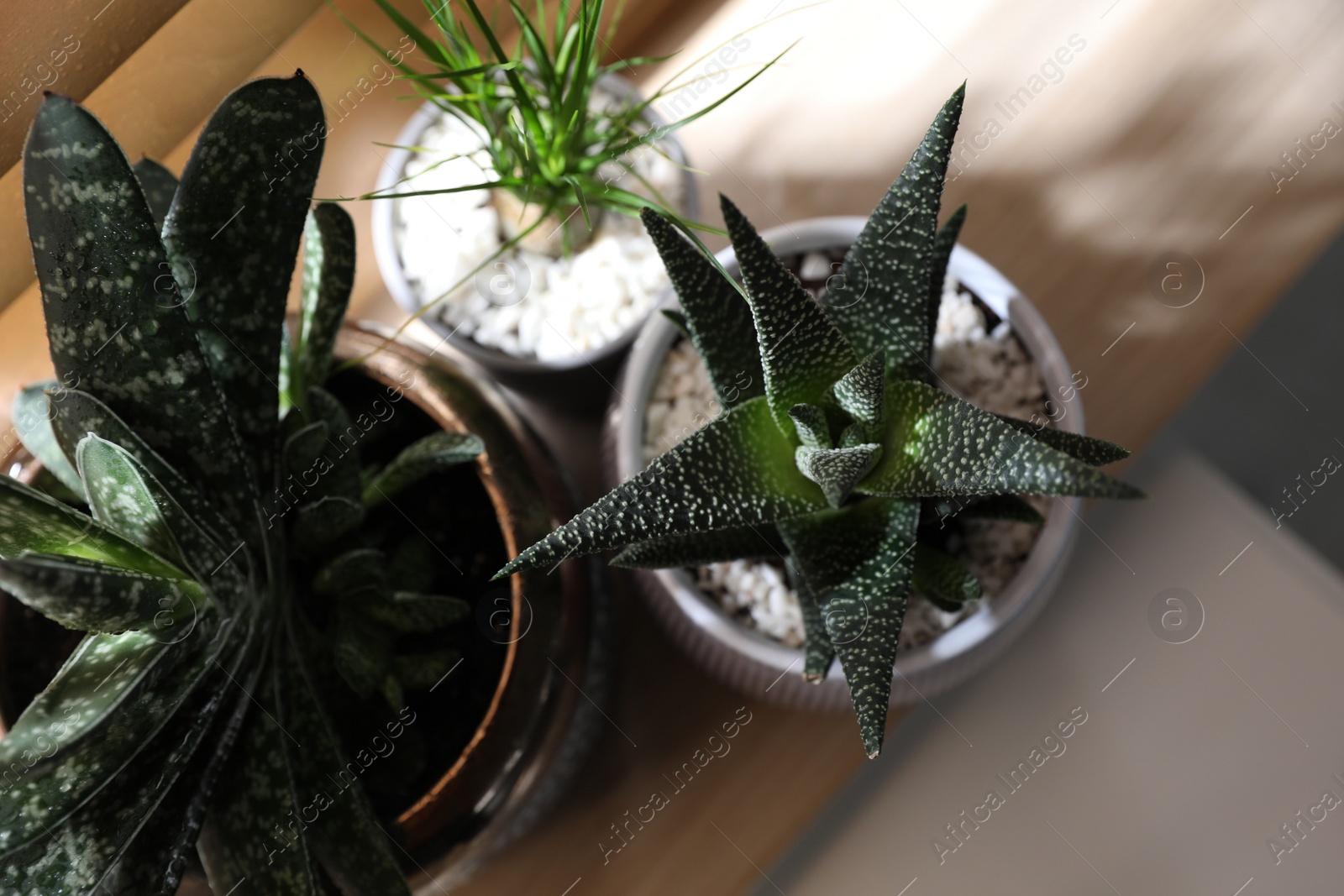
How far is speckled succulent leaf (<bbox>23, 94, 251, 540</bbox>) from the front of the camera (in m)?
0.29

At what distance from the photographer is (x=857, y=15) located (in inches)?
24.6

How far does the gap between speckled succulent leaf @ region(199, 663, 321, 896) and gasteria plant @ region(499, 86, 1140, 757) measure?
0.42 ft

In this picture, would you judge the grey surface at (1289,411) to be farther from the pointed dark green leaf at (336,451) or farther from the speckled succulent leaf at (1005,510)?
the pointed dark green leaf at (336,451)

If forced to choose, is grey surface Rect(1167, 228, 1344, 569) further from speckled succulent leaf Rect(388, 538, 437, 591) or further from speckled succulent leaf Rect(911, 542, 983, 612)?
speckled succulent leaf Rect(388, 538, 437, 591)

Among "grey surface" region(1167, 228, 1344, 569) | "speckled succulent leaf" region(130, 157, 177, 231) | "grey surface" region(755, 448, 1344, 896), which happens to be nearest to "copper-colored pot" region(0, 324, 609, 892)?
"speckled succulent leaf" region(130, 157, 177, 231)

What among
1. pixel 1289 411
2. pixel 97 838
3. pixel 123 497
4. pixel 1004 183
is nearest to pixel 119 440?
pixel 123 497

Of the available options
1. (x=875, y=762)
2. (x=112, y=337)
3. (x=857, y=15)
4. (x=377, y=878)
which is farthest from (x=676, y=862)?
(x=857, y=15)

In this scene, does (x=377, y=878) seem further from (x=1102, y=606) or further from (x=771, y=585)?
(x=1102, y=606)

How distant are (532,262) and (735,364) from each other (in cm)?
25

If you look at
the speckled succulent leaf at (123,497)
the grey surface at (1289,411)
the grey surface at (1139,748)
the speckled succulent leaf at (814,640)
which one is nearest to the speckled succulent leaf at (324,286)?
the speckled succulent leaf at (123,497)

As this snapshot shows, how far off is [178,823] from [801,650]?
10.4 inches

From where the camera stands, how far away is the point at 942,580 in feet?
1.29

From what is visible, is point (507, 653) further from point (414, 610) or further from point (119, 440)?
point (119, 440)

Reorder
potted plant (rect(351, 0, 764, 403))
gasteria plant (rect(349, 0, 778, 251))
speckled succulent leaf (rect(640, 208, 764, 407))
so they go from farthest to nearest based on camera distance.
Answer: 1. potted plant (rect(351, 0, 764, 403))
2. gasteria plant (rect(349, 0, 778, 251))
3. speckled succulent leaf (rect(640, 208, 764, 407))
